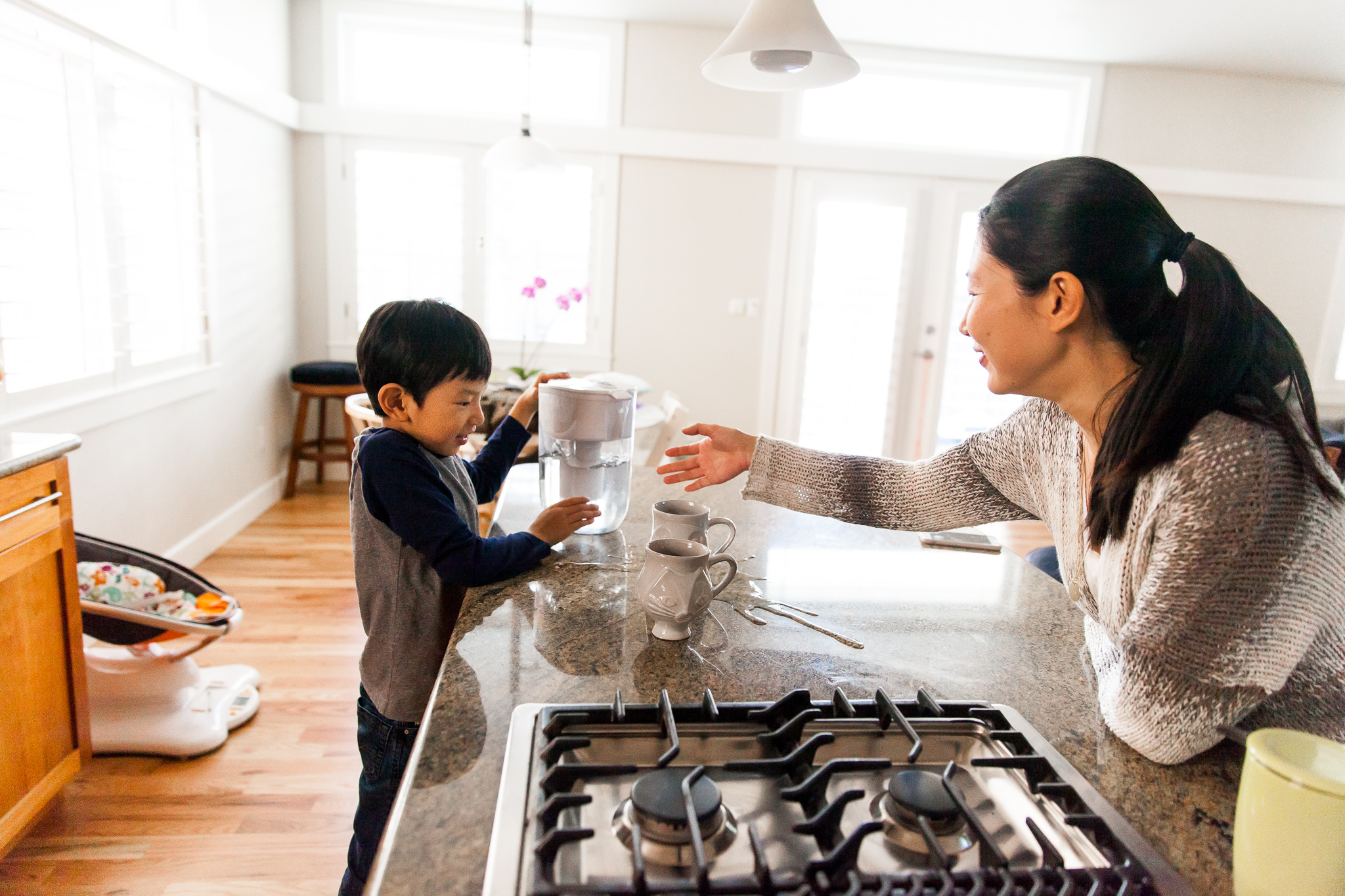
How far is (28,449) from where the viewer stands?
1610mm

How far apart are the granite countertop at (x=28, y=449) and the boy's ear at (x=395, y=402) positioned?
0.90 meters

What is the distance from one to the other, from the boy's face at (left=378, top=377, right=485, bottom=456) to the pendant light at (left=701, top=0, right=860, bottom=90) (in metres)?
0.97

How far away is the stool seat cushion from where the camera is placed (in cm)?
430

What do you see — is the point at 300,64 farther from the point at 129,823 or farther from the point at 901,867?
the point at 901,867

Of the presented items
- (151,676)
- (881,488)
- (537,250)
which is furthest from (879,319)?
(151,676)

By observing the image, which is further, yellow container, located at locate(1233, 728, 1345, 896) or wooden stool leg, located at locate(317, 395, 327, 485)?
wooden stool leg, located at locate(317, 395, 327, 485)

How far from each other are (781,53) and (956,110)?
3.74m

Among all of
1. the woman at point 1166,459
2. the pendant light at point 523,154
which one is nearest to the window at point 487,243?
the pendant light at point 523,154

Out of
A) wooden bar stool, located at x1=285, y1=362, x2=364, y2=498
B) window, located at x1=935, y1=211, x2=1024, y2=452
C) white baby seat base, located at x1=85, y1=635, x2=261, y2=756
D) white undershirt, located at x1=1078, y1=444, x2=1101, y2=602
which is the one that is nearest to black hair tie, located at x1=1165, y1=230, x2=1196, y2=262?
white undershirt, located at x1=1078, y1=444, x2=1101, y2=602

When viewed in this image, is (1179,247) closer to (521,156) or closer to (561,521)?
(561,521)

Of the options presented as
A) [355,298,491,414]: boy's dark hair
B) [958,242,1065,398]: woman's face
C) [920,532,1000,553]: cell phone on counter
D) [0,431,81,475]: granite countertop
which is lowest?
[920,532,1000,553]: cell phone on counter

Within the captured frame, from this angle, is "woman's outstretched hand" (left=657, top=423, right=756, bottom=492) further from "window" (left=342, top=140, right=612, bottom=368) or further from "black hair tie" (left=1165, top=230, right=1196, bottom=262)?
"window" (left=342, top=140, right=612, bottom=368)

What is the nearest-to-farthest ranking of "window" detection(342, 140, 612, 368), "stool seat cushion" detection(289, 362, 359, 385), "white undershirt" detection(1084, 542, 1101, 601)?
"white undershirt" detection(1084, 542, 1101, 601), "stool seat cushion" detection(289, 362, 359, 385), "window" detection(342, 140, 612, 368)

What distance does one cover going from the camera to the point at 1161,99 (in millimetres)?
4879
